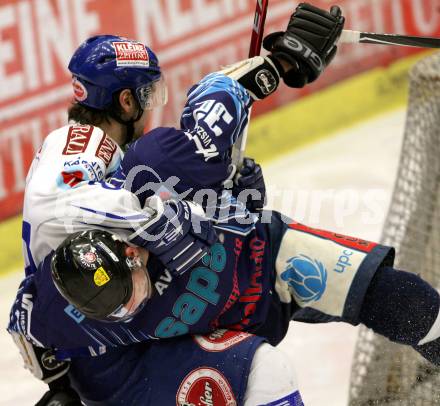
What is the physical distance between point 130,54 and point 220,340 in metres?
0.77

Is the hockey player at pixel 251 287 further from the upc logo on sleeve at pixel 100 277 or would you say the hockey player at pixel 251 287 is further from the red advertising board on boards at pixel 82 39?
the red advertising board on boards at pixel 82 39

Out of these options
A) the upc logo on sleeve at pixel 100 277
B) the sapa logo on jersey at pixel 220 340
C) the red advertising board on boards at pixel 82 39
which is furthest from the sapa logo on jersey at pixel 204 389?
the red advertising board on boards at pixel 82 39

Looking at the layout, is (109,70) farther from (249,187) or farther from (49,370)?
(49,370)

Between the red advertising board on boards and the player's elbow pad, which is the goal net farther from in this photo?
the red advertising board on boards

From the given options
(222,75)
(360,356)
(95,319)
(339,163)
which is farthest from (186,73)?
(95,319)

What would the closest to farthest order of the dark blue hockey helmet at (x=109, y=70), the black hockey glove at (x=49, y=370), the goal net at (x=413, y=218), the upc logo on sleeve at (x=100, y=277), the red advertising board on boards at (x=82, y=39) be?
the upc logo on sleeve at (x=100, y=277) < the black hockey glove at (x=49, y=370) < the dark blue hockey helmet at (x=109, y=70) < the goal net at (x=413, y=218) < the red advertising board on boards at (x=82, y=39)

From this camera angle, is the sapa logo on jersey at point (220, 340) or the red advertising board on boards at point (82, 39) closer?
the sapa logo on jersey at point (220, 340)

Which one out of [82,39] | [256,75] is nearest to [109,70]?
[256,75]

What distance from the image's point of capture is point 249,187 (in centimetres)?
245

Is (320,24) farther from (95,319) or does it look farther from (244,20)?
(244,20)

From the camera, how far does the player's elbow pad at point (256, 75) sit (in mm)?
2379

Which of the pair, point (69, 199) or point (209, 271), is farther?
point (209, 271)

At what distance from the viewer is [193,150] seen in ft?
7.09

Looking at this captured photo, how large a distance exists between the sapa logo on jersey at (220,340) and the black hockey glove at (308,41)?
0.67m
